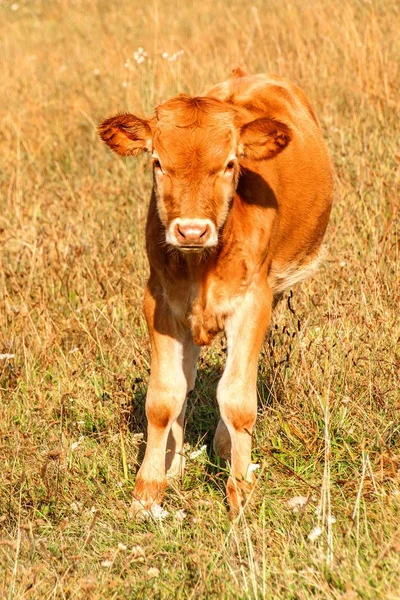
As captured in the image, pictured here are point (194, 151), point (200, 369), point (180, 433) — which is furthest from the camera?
point (200, 369)

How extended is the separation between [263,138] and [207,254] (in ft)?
1.83

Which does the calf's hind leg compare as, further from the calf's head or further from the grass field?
the calf's head

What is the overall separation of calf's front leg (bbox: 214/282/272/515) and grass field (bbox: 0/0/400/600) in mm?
102

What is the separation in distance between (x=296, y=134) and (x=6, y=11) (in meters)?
12.9

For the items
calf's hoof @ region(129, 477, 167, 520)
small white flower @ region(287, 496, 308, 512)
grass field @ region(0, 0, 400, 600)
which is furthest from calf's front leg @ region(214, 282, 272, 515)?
small white flower @ region(287, 496, 308, 512)

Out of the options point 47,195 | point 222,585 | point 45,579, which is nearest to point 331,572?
point 222,585

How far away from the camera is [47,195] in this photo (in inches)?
336

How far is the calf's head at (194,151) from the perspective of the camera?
4293 mm

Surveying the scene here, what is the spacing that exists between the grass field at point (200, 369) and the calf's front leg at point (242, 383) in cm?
10

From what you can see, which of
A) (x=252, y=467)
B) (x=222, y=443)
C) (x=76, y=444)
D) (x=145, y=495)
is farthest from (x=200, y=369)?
(x=252, y=467)

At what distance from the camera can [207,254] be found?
4.67 metres

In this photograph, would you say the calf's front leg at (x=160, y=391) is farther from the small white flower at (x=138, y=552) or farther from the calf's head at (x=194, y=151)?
the small white flower at (x=138, y=552)

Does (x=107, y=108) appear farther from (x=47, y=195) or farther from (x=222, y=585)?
(x=222, y=585)

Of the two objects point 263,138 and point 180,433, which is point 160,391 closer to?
point 180,433
